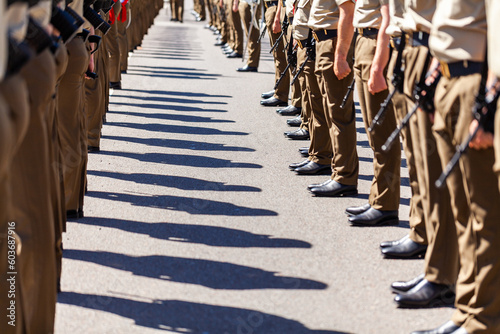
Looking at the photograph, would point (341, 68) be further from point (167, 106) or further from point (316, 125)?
point (167, 106)

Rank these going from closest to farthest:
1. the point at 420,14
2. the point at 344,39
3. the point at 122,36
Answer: the point at 420,14, the point at 344,39, the point at 122,36

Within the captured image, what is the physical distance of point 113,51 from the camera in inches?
414

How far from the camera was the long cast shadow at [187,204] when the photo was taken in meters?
Result: 5.71

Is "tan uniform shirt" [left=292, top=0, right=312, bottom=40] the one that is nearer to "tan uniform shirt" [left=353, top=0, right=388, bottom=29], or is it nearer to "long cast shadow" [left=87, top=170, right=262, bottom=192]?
"long cast shadow" [left=87, top=170, right=262, bottom=192]

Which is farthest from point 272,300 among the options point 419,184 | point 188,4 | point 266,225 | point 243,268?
point 188,4

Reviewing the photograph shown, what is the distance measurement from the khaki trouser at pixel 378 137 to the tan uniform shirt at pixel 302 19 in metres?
1.66

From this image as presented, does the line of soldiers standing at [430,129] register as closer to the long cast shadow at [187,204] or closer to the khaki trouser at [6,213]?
the long cast shadow at [187,204]

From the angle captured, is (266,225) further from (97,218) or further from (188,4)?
(188,4)

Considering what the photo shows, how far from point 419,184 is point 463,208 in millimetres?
707

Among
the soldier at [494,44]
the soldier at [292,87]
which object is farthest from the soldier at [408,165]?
the soldier at [292,87]

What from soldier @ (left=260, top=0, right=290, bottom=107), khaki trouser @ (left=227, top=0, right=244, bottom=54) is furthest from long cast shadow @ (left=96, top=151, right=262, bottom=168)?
khaki trouser @ (left=227, top=0, right=244, bottom=54)

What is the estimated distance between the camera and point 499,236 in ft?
10.8

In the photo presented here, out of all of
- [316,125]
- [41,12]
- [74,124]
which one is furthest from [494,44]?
[316,125]

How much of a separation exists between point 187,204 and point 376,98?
1700 millimetres
